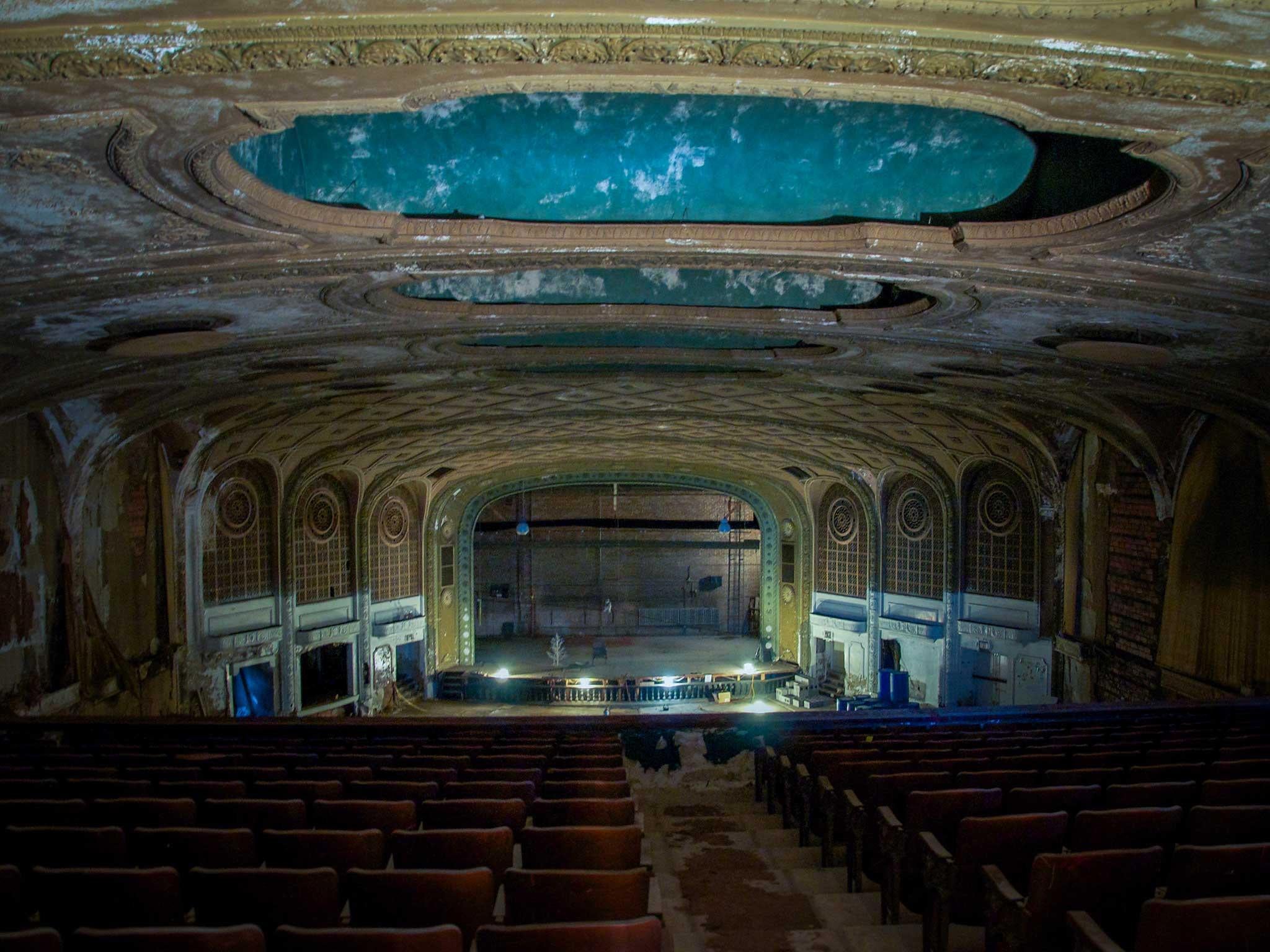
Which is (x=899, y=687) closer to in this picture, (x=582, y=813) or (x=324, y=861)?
(x=582, y=813)

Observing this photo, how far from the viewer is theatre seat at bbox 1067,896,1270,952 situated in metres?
2.66

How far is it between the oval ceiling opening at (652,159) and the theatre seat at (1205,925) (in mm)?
4438

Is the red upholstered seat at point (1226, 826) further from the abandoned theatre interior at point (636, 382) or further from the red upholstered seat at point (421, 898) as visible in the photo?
the red upholstered seat at point (421, 898)

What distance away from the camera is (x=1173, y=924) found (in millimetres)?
2688

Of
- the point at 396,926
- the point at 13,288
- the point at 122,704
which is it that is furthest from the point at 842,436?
the point at 396,926

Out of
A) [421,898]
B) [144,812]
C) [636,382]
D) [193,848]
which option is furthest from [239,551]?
[421,898]

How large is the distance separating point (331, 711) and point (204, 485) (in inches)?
289

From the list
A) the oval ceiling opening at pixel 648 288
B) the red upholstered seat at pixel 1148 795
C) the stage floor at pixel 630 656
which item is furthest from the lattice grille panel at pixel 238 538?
the red upholstered seat at pixel 1148 795

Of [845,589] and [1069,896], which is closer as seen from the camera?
[1069,896]

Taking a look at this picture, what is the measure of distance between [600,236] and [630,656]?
2196 cm

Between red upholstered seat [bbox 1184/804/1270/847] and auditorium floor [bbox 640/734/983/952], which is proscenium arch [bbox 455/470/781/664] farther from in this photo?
red upholstered seat [bbox 1184/804/1270/847]

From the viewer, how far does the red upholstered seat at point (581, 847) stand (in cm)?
386

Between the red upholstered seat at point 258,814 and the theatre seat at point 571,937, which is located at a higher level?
the theatre seat at point 571,937

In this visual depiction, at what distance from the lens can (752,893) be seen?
15.6 feet
